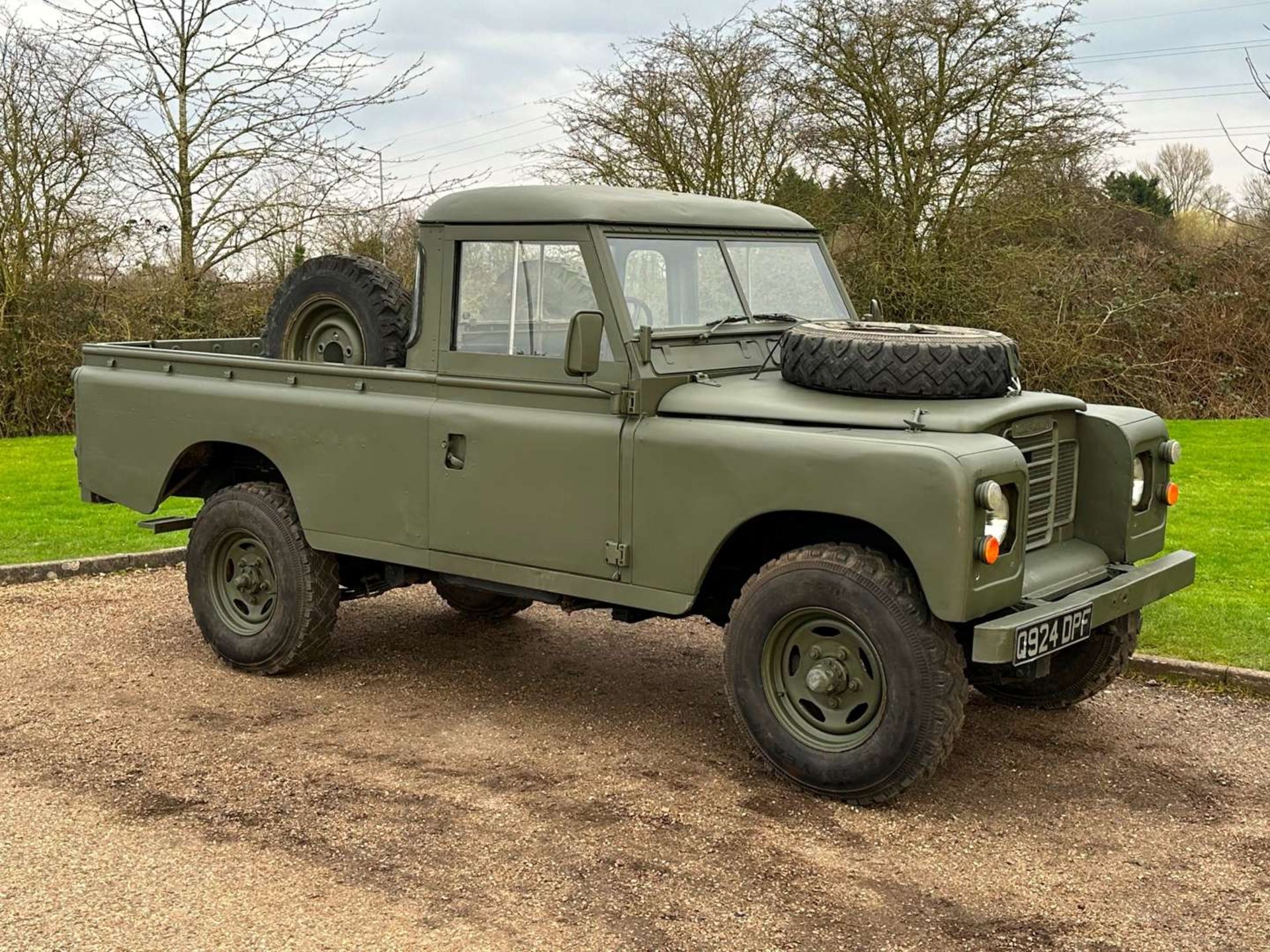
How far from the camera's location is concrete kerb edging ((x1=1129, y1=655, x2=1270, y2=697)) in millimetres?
6797

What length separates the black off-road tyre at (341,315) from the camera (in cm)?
665

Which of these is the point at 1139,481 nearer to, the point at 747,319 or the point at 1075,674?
the point at 1075,674

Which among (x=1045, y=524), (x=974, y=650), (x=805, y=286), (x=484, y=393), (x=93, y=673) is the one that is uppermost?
(x=805, y=286)

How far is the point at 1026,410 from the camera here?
541 centimetres

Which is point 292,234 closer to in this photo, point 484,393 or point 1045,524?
point 484,393

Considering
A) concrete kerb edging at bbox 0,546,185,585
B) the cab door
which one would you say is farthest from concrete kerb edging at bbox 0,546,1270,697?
the cab door

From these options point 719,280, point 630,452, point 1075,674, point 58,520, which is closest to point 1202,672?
point 1075,674

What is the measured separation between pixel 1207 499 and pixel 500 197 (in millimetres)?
7810

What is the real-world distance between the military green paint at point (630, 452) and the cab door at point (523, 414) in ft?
0.03

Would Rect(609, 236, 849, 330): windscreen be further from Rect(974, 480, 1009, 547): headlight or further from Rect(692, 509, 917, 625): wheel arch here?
Rect(974, 480, 1009, 547): headlight

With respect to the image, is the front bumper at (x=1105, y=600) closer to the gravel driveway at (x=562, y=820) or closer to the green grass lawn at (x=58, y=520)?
the gravel driveway at (x=562, y=820)

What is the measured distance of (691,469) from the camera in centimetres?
552

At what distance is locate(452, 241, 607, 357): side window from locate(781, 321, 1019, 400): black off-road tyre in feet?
3.30

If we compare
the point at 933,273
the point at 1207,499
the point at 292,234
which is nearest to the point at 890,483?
the point at 1207,499
